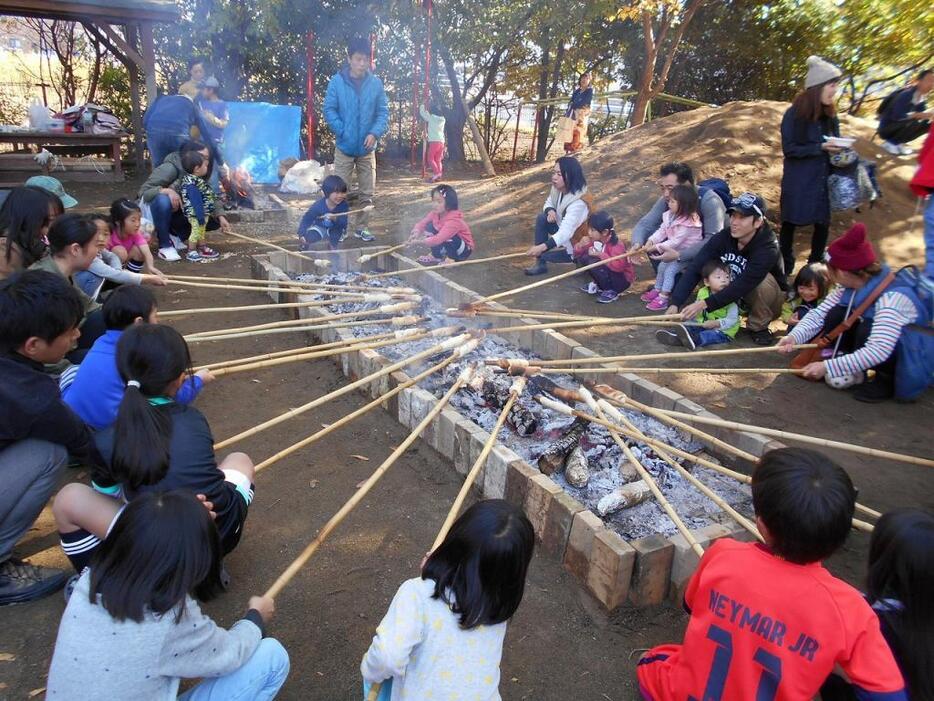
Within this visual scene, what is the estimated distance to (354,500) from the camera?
3049mm

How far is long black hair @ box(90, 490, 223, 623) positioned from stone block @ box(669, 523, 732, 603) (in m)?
2.11

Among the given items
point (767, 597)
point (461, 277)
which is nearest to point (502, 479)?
point (767, 597)

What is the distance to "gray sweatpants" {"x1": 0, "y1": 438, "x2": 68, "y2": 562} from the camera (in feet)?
9.30

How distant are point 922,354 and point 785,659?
11.8ft

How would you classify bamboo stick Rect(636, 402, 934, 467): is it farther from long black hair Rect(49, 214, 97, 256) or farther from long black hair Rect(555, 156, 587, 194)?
long black hair Rect(49, 214, 97, 256)

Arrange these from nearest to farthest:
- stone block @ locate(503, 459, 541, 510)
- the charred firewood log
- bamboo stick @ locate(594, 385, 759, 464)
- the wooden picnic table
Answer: stone block @ locate(503, 459, 541, 510)
bamboo stick @ locate(594, 385, 759, 464)
the charred firewood log
the wooden picnic table

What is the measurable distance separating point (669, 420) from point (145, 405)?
288 cm

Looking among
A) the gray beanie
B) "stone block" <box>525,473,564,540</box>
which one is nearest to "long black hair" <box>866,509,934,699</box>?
"stone block" <box>525,473,564,540</box>

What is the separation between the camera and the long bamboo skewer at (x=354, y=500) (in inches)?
103

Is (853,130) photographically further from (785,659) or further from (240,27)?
(240,27)

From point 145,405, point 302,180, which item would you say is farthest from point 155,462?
point 302,180

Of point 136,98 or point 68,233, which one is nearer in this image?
point 68,233

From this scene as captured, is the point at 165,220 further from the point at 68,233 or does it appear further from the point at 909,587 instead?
the point at 909,587

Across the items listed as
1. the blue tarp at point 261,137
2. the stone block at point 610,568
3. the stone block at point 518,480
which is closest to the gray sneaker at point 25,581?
the stone block at point 518,480
